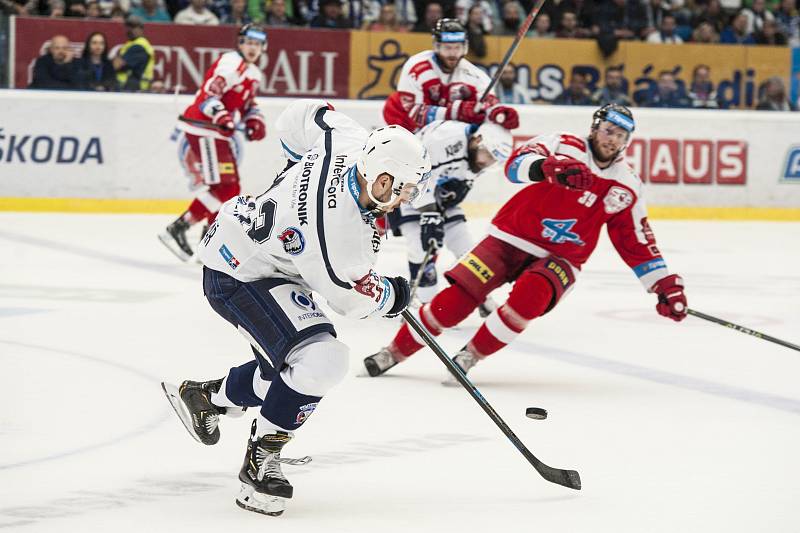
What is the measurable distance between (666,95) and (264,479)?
864cm

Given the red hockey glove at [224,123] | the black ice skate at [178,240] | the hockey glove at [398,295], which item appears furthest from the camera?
the red hockey glove at [224,123]

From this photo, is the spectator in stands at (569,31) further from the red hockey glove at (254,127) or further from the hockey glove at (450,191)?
the hockey glove at (450,191)

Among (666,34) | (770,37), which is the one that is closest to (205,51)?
(666,34)

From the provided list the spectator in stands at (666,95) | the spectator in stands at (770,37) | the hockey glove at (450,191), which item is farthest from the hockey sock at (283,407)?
the spectator in stands at (770,37)

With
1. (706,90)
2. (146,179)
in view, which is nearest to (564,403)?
(146,179)

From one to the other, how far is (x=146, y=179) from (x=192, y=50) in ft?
3.83

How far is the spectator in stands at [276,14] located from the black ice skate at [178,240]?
3.65 meters

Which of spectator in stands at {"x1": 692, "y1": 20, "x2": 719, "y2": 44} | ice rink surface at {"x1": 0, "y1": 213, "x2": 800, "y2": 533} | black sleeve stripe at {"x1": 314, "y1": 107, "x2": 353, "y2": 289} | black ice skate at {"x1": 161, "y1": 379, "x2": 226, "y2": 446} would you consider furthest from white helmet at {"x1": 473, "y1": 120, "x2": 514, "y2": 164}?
spectator in stands at {"x1": 692, "y1": 20, "x2": 719, "y2": 44}

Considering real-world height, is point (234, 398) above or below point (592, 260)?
above

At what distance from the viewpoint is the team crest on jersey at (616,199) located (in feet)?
15.6

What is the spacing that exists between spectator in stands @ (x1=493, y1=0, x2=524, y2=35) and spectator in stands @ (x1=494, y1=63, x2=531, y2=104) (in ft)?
2.29

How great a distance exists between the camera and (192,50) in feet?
34.6

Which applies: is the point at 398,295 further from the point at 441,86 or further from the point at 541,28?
the point at 541,28

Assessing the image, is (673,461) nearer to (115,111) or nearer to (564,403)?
(564,403)
